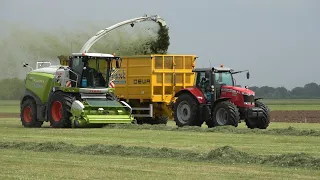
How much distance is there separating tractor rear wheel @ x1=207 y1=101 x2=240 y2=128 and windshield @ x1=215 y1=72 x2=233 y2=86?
139 centimetres

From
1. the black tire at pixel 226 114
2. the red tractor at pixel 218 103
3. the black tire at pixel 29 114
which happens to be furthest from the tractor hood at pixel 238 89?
the black tire at pixel 29 114

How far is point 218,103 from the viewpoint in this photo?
29.9m

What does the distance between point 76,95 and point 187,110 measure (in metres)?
4.73

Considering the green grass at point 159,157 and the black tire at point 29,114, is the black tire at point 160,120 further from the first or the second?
the green grass at point 159,157

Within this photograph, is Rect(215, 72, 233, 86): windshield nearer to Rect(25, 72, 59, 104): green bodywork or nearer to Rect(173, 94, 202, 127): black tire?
Rect(173, 94, 202, 127): black tire

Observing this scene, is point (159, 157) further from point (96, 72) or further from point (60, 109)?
point (96, 72)

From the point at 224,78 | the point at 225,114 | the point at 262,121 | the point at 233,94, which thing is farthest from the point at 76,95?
the point at 262,121

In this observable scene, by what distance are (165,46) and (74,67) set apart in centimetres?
627

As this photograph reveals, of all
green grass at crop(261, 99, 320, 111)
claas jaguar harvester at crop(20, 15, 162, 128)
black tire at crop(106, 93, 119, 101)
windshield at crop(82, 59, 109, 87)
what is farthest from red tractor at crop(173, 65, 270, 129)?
green grass at crop(261, 99, 320, 111)

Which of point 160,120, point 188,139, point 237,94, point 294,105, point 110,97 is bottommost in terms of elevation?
point 188,139

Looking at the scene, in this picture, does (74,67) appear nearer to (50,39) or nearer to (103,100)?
(103,100)

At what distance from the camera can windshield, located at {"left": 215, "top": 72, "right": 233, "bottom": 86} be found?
101ft

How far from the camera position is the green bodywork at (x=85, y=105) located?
3009 cm

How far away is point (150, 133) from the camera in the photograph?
2619cm
